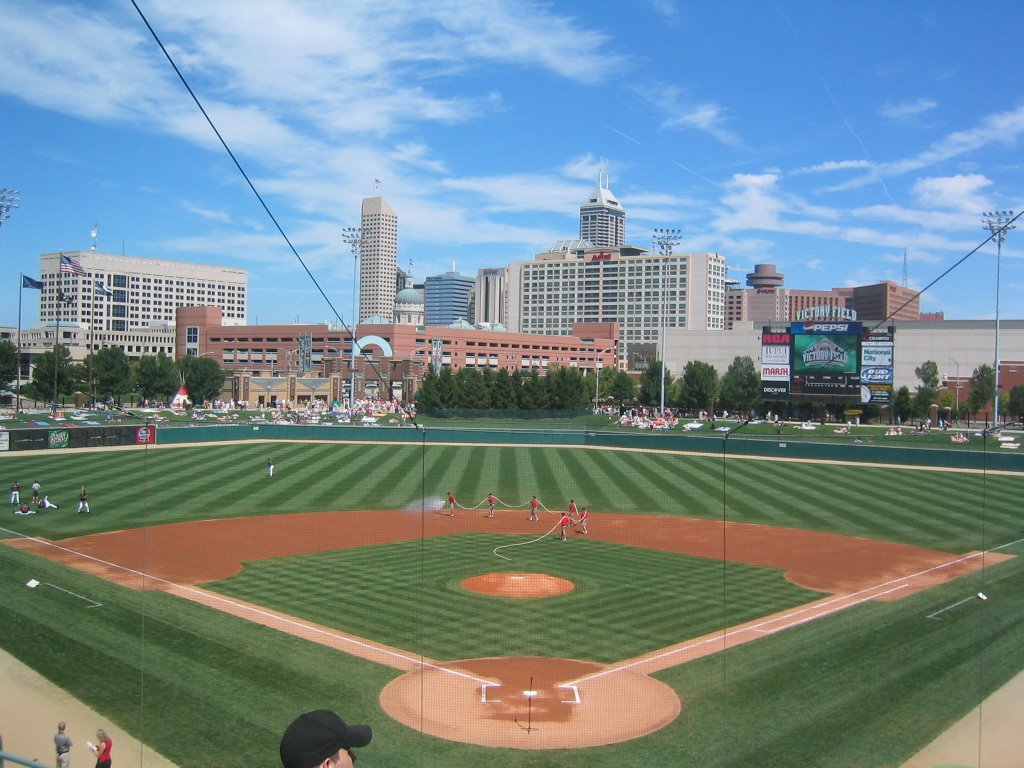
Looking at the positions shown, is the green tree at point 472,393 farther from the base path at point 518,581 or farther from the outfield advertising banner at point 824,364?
the base path at point 518,581

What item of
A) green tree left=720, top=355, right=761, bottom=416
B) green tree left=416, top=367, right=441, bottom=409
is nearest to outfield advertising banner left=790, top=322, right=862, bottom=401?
green tree left=720, top=355, right=761, bottom=416

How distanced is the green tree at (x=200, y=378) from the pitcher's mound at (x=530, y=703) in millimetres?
54204

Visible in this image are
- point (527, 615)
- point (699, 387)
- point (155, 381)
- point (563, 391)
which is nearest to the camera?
point (527, 615)

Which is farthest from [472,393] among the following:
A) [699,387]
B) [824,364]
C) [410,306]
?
[410,306]

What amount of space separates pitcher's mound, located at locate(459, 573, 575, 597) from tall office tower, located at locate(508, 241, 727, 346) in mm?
131302

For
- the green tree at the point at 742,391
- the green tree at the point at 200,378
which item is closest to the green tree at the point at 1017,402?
the green tree at the point at 742,391

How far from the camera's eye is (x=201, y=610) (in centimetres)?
1631

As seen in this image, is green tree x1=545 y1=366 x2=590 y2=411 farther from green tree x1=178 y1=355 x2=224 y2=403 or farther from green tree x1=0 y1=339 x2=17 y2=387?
green tree x1=0 y1=339 x2=17 y2=387

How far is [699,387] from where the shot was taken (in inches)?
2913

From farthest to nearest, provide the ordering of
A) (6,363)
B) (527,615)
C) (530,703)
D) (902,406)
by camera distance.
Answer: (902,406) → (6,363) → (527,615) → (530,703)

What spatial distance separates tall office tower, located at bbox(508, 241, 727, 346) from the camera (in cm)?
15488

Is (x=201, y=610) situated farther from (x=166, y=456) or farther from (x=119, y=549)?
(x=166, y=456)

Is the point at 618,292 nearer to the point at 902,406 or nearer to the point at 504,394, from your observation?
the point at 504,394

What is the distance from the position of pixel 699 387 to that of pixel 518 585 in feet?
189
